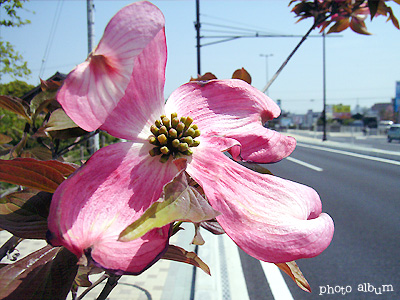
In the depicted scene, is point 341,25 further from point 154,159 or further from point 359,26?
point 154,159

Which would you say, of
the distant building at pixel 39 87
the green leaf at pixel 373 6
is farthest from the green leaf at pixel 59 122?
the green leaf at pixel 373 6

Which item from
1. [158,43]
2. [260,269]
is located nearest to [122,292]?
[260,269]

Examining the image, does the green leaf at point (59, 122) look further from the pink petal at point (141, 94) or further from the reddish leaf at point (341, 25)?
the reddish leaf at point (341, 25)

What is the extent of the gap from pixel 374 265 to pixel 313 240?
13.6 feet

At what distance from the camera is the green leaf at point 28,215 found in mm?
305

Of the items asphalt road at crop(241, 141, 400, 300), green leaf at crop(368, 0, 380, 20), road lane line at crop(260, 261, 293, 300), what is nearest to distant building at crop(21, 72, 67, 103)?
green leaf at crop(368, 0, 380, 20)

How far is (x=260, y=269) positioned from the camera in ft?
11.9

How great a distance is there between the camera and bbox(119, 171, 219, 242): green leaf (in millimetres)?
177

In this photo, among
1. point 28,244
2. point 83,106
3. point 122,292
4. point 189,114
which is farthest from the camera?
point 28,244

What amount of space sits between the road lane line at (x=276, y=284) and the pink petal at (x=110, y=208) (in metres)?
3.11

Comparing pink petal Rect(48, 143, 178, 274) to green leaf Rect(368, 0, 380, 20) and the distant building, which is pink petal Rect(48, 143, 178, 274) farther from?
green leaf Rect(368, 0, 380, 20)

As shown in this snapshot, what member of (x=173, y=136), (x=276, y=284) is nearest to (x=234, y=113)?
(x=173, y=136)

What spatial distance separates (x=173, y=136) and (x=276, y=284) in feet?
10.9

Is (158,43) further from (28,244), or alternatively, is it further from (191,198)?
(28,244)
